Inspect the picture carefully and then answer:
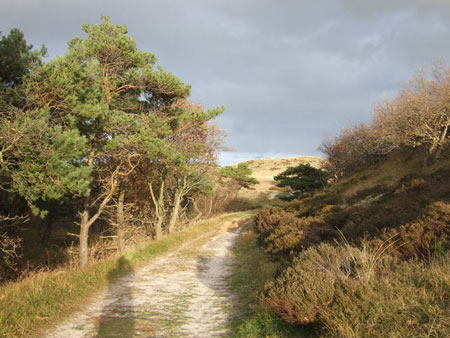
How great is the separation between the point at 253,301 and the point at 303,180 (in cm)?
2990

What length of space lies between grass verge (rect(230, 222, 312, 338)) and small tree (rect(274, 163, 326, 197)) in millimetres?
22873

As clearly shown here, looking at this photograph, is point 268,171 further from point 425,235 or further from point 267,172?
point 425,235

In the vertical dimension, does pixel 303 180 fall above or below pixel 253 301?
above

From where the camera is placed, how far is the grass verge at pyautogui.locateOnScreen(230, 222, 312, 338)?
4129 millimetres

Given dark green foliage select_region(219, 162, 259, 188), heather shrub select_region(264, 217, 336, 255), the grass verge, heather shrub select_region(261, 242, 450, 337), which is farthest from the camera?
dark green foliage select_region(219, 162, 259, 188)

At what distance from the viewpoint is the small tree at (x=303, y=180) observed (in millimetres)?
34094

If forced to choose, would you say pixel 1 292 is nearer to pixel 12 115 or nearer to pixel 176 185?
pixel 12 115

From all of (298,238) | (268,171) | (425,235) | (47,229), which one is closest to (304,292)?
(425,235)

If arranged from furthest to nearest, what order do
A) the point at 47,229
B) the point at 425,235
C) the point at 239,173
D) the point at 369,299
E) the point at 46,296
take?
the point at 239,173 < the point at 47,229 < the point at 425,235 < the point at 46,296 < the point at 369,299

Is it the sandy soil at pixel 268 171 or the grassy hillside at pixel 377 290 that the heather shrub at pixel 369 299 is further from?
the sandy soil at pixel 268 171

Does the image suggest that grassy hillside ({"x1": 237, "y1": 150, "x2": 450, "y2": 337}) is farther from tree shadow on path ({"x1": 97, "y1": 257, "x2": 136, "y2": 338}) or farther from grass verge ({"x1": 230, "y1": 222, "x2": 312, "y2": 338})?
tree shadow on path ({"x1": 97, "y1": 257, "x2": 136, "y2": 338})

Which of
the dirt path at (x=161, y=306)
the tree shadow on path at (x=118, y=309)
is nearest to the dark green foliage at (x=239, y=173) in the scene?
the dirt path at (x=161, y=306)

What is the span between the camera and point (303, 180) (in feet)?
113

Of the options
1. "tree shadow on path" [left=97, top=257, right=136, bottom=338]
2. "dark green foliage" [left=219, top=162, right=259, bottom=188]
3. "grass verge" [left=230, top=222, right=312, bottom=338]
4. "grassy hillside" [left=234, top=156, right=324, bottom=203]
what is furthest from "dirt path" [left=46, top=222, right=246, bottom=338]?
"grassy hillside" [left=234, top=156, right=324, bottom=203]
